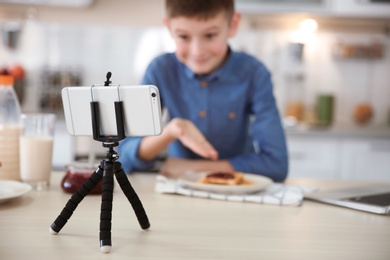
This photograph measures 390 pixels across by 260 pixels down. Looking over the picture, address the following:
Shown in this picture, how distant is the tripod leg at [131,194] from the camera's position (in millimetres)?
864

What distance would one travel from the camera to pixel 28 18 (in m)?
3.48

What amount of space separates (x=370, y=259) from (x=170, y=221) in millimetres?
351

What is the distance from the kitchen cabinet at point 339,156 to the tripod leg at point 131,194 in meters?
2.20

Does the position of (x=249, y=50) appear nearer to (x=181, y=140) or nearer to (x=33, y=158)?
(x=181, y=140)

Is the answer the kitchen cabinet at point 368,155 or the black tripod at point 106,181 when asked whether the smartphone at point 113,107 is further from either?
the kitchen cabinet at point 368,155

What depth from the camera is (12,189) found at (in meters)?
1.13

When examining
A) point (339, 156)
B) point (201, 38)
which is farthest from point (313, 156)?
point (201, 38)

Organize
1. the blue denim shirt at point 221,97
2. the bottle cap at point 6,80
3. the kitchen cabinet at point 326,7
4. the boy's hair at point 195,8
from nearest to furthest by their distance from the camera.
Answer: the bottle cap at point 6,80, the boy's hair at point 195,8, the blue denim shirt at point 221,97, the kitchen cabinet at point 326,7

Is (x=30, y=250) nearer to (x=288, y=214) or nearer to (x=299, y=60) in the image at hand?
(x=288, y=214)

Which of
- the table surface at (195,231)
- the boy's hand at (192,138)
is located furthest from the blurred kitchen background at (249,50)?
the table surface at (195,231)

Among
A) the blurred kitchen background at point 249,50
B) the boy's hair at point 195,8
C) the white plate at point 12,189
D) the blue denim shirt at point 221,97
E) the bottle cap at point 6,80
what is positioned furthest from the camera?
the blurred kitchen background at point 249,50

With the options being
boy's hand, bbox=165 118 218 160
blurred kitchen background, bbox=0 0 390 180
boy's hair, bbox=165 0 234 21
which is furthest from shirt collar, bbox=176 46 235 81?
blurred kitchen background, bbox=0 0 390 180

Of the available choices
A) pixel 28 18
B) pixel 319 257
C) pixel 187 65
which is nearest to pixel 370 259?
pixel 319 257

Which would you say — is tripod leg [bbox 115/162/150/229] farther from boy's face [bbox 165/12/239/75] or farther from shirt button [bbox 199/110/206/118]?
shirt button [bbox 199/110/206/118]
